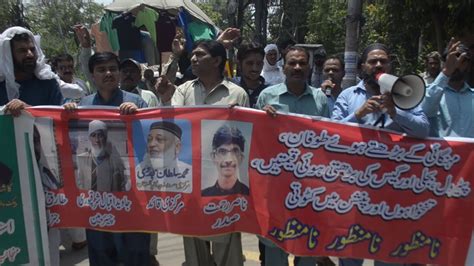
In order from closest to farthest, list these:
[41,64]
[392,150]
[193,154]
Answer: [392,150] → [193,154] → [41,64]

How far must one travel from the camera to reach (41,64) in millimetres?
3482

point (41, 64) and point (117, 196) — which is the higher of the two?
point (41, 64)

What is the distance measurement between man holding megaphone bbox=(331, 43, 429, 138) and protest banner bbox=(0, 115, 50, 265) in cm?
203

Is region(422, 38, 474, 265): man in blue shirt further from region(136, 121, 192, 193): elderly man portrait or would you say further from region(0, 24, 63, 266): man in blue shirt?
region(0, 24, 63, 266): man in blue shirt

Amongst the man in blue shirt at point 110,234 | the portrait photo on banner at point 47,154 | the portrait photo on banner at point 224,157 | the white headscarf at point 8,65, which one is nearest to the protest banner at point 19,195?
the portrait photo on banner at point 47,154

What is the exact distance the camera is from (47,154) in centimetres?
333

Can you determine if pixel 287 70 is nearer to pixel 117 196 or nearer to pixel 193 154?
pixel 193 154

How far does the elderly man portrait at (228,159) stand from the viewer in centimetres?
317

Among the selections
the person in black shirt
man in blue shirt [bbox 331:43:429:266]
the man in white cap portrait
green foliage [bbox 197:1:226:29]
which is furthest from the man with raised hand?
green foliage [bbox 197:1:226:29]

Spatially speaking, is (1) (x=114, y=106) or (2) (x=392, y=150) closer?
(2) (x=392, y=150)

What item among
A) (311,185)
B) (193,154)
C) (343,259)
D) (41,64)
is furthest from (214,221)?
(41,64)

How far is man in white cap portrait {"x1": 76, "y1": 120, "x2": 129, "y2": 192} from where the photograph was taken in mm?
3285

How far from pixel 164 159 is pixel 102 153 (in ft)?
1.37

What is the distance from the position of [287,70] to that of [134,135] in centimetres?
110
